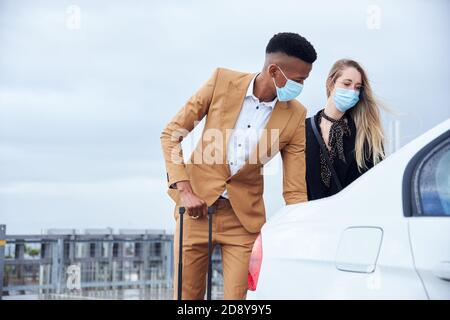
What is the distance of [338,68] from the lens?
517 centimetres

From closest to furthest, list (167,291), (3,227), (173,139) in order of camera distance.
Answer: (173,139), (3,227), (167,291)

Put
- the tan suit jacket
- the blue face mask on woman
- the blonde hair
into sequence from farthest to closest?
the blue face mask on woman → the blonde hair → the tan suit jacket

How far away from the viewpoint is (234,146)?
4.14 metres

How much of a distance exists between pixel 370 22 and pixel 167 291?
6167 mm

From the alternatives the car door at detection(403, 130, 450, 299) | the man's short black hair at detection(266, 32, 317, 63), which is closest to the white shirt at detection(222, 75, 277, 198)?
the man's short black hair at detection(266, 32, 317, 63)

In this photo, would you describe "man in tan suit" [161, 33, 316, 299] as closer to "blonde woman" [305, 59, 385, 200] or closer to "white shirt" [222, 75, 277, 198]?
"white shirt" [222, 75, 277, 198]

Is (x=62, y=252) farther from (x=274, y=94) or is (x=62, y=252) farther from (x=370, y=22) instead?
(x=274, y=94)

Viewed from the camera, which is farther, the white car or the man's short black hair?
the man's short black hair

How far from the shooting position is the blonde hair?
486 cm

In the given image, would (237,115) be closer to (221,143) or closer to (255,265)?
(221,143)

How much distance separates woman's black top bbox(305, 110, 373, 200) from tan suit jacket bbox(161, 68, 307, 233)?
2.46 feet

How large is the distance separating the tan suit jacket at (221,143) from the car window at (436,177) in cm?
158

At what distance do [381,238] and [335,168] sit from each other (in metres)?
2.36
